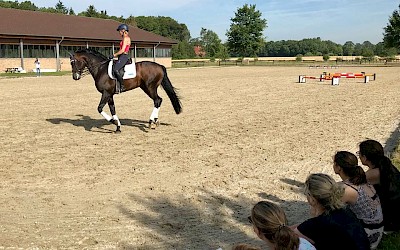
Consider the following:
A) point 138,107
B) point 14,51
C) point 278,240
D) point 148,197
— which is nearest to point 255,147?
point 148,197

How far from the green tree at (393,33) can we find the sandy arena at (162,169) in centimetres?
5409

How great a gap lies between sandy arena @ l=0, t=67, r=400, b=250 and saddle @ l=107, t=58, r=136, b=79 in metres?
1.42

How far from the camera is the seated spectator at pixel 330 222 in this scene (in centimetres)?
326

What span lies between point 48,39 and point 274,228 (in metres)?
47.4

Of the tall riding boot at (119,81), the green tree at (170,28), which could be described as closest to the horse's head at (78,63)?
the tall riding boot at (119,81)

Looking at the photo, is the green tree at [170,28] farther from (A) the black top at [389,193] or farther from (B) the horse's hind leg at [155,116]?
(A) the black top at [389,193]

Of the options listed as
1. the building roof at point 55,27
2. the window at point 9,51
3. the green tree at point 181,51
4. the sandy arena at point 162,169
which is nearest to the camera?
the sandy arena at point 162,169

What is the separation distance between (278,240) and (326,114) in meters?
11.3

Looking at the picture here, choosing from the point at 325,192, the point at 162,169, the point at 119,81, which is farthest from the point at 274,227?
the point at 119,81

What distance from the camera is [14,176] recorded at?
271 inches

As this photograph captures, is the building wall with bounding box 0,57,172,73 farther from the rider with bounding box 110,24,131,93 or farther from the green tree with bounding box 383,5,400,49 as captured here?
the green tree with bounding box 383,5,400,49

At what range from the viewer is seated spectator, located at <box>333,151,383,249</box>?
400 centimetres

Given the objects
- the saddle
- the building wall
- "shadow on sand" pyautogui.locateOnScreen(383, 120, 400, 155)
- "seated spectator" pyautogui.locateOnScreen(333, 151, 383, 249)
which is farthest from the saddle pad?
the building wall

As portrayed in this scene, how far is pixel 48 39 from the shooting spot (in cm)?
4584
